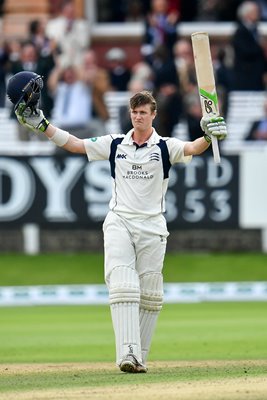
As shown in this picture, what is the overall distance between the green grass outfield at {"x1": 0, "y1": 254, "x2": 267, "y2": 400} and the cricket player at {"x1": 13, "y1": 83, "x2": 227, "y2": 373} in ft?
1.04

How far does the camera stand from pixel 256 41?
20.6 metres

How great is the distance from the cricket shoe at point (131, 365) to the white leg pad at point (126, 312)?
28 millimetres

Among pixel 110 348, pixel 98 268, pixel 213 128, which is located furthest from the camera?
pixel 98 268

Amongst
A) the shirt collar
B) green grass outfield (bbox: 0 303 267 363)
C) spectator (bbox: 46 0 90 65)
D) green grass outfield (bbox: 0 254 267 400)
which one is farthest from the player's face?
spectator (bbox: 46 0 90 65)

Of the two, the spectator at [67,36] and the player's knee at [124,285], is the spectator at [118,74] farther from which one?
the player's knee at [124,285]

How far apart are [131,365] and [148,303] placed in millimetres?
529

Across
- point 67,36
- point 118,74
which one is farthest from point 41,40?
point 118,74

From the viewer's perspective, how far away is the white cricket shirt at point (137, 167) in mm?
9688

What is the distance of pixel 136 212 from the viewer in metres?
9.67

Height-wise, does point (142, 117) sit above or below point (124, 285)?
above

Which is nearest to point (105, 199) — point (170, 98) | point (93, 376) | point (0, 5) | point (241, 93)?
point (170, 98)

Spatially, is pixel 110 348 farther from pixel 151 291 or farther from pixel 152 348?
pixel 151 291

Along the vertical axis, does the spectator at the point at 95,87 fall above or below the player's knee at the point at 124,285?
above

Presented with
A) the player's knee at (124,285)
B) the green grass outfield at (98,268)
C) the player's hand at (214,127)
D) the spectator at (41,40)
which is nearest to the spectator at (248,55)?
the spectator at (41,40)
